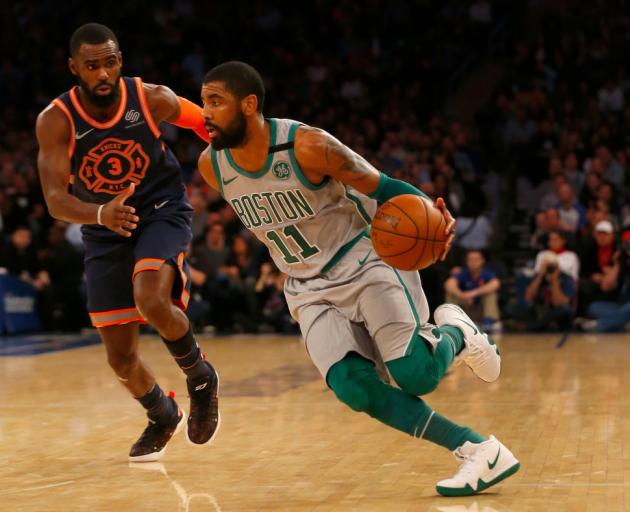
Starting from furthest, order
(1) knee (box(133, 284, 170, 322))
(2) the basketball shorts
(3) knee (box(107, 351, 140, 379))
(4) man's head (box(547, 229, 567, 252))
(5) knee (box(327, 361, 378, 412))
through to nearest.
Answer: (4) man's head (box(547, 229, 567, 252)), (3) knee (box(107, 351, 140, 379)), (1) knee (box(133, 284, 170, 322)), (2) the basketball shorts, (5) knee (box(327, 361, 378, 412))

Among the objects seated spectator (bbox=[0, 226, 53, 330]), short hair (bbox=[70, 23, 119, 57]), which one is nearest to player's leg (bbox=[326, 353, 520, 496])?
short hair (bbox=[70, 23, 119, 57])

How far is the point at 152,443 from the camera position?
5.84m

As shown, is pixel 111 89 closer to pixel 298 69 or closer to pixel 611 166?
pixel 611 166

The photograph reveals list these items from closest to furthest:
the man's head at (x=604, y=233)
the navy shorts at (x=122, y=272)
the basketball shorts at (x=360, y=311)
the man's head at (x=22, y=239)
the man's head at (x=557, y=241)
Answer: the basketball shorts at (x=360, y=311), the navy shorts at (x=122, y=272), the man's head at (x=604, y=233), the man's head at (x=557, y=241), the man's head at (x=22, y=239)

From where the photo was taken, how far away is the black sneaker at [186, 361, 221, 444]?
5.76 m

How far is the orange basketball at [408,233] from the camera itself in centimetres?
461

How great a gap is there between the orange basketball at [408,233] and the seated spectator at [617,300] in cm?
851

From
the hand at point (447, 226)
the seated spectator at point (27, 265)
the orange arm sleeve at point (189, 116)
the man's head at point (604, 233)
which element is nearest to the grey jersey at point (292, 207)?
the hand at point (447, 226)

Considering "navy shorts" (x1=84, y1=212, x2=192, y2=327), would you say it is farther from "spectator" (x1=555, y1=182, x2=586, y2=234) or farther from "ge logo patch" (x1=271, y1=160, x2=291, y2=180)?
"spectator" (x1=555, y1=182, x2=586, y2=234)

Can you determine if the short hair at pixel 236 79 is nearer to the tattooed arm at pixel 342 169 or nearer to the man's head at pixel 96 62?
the tattooed arm at pixel 342 169

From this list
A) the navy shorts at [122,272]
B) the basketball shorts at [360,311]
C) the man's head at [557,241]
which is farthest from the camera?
the man's head at [557,241]

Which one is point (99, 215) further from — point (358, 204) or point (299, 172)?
point (358, 204)

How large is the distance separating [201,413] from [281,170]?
1.54 metres

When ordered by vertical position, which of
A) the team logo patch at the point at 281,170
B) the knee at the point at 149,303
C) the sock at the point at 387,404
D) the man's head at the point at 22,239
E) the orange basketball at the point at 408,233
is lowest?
the man's head at the point at 22,239
